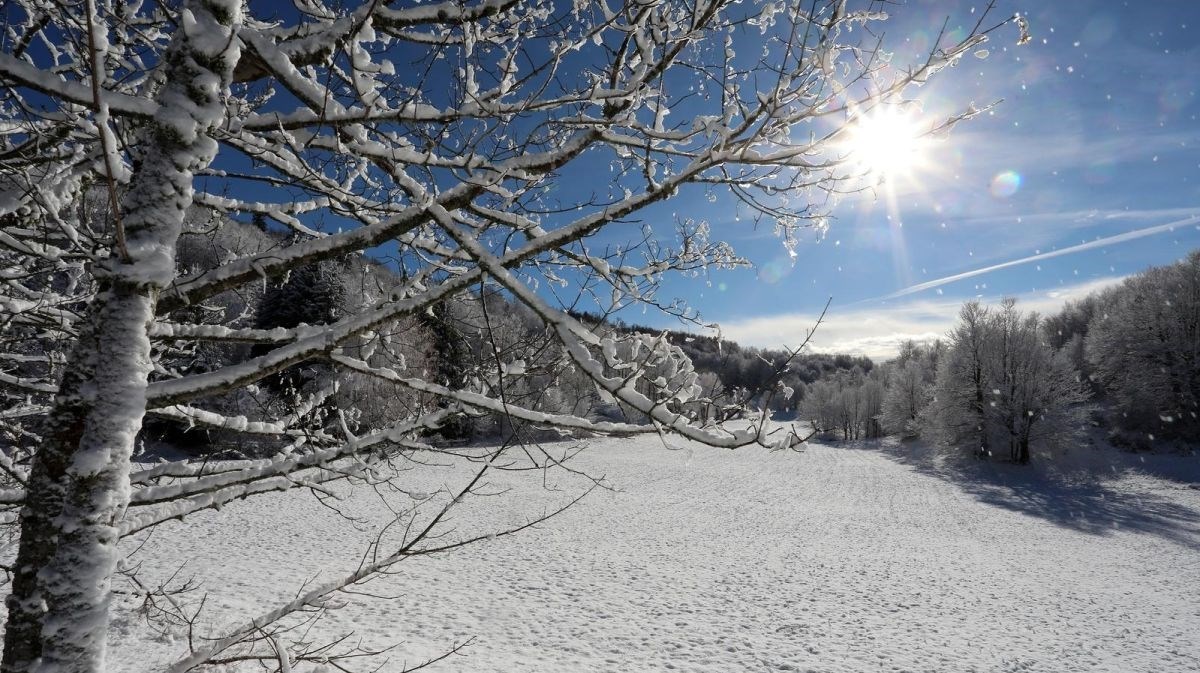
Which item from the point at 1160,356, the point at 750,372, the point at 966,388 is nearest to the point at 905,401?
the point at 966,388

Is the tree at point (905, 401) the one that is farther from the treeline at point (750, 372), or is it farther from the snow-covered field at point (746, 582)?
the treeline at point (750, 372)

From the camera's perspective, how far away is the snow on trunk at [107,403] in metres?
1.30

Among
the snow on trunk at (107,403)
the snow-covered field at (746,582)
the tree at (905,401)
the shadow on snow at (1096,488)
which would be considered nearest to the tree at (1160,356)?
the shadow on snow at (1096,488)

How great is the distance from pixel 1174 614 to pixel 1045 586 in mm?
1926

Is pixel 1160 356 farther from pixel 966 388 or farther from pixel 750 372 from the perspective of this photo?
pixel 750 372

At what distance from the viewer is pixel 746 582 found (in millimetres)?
11453

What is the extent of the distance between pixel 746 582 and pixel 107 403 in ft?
39.9

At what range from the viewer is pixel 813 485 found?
23703 millimetres

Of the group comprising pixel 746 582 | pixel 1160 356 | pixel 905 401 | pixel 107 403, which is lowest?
pixel 746 582

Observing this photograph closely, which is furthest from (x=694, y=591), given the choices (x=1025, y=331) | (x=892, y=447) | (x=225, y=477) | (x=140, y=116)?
(x=892, y=447)

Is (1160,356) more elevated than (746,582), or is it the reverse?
(1160,356)

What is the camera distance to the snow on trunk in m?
1.30

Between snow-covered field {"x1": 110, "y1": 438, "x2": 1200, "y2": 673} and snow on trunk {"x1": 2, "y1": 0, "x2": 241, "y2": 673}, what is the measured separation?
2472 millimetres

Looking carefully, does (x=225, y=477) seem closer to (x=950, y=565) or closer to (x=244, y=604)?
(x=244, y=604)
